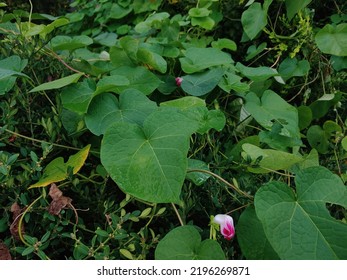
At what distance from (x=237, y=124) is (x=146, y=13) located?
1323 mm

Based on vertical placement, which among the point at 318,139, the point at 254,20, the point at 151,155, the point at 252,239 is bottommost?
the point at 318,139

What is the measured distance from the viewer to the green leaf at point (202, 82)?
1282 mm

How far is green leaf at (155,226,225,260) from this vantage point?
2.92 feet

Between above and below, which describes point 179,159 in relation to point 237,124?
above

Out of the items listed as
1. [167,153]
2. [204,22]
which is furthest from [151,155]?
[204,22]

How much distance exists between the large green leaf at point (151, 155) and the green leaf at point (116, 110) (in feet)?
0.39

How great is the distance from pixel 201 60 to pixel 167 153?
601mm

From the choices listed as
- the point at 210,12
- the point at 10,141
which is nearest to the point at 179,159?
the point at 10,141

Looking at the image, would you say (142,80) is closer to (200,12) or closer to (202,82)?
(202,82)

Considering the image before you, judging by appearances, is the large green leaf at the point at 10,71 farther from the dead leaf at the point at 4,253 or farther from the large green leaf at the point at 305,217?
the large green leaf at the point at 305,217

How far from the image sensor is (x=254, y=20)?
1764 millimetres

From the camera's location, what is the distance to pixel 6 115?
43.5 inches

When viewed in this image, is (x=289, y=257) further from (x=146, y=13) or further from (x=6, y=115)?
(x=146, y=13)

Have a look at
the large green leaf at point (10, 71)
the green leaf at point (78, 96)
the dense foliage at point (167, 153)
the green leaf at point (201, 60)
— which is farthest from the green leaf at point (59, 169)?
the green leaf at point (201, 60)
